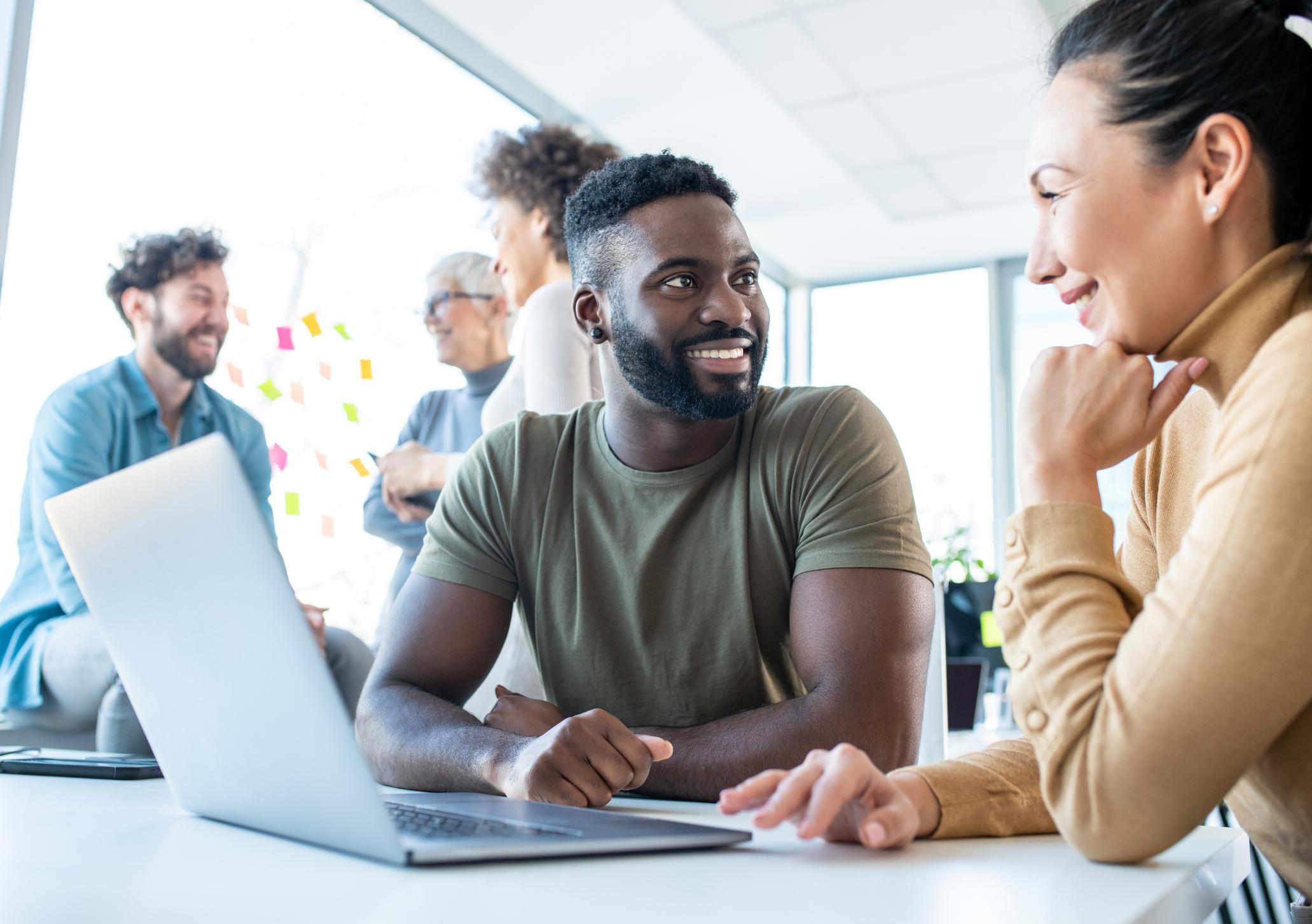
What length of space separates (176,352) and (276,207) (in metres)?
0.57

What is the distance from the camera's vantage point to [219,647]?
2.10 ft

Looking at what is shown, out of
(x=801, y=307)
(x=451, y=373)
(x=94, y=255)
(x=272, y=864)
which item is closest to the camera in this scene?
(x=272, y=864)

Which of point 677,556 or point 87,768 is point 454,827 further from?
point 677,556

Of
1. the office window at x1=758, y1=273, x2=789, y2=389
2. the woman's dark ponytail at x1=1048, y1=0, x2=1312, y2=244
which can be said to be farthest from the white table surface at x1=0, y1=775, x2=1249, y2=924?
the office window at x1=758, y1=273, x2=789, y2=389

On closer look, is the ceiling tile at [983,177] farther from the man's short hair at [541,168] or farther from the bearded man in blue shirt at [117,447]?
the bearded man in blue shirt at [117,447]

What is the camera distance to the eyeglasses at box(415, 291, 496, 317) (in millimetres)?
2791

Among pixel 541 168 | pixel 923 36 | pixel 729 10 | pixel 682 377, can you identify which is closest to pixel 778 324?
pixel 923 36

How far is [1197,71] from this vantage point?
785mm

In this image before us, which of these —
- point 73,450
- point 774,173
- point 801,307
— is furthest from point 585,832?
point 801,307

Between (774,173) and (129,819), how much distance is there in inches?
168

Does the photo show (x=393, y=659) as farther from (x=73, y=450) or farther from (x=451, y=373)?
(x=451, y=373)

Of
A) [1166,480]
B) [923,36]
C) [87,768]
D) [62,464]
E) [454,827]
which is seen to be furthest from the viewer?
[923,36]

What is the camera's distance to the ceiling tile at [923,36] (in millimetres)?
3463

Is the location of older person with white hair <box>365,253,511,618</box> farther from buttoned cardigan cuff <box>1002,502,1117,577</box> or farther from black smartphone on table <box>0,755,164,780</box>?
buttoned cardigan cuff <box>1002,502,1117,577</box>
